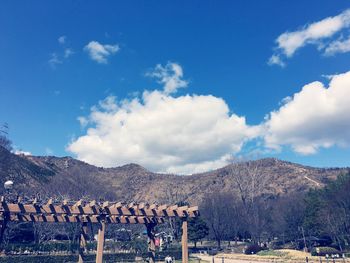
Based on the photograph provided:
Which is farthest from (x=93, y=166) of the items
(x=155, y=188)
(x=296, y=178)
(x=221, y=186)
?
(x=296, y=178)

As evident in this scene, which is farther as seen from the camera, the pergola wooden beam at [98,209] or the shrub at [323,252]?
the shrub at [323,252]

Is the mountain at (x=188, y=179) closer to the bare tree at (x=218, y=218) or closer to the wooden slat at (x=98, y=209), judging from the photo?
the bare tree at (x=218, y=218)

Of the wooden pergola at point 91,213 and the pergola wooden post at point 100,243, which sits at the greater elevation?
the wooden pergola at point 91,213

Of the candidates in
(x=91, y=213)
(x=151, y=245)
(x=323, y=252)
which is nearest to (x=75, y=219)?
(x=91, y=213)

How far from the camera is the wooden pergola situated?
14.7 m

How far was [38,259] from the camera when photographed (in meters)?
31.0

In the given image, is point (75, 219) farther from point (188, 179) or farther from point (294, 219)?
point (188, 179)

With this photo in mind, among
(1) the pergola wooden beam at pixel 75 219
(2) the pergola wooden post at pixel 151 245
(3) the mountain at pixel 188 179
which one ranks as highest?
(3) the mountain at pixel 188 179

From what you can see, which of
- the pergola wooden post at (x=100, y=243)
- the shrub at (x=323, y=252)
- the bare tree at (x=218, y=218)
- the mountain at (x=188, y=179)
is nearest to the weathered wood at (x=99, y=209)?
the pergola wooden post at (x=100, y=243)

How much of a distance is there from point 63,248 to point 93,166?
16483 centimetres

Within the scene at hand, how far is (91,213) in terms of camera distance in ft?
52.1

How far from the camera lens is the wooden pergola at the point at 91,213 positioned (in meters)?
14.7

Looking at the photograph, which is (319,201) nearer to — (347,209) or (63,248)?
(347,209)

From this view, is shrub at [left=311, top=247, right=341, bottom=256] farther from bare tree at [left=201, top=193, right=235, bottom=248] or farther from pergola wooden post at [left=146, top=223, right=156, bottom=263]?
pergola wooden post at [left=146, top=223, right=156, bottom=263]
